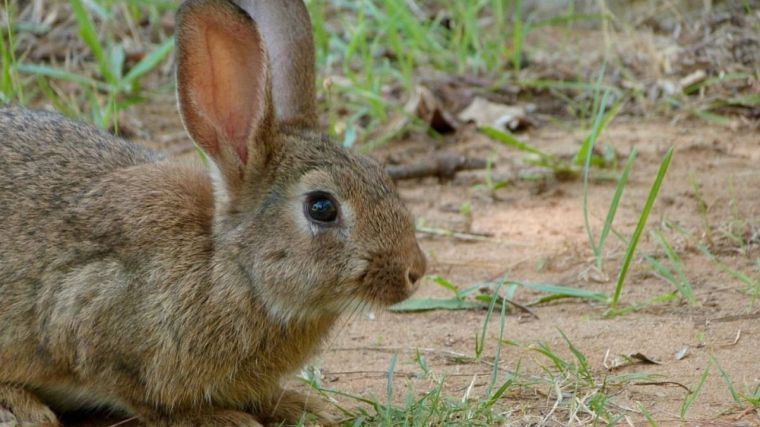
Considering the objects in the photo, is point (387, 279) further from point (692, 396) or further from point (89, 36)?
point (89, 36)

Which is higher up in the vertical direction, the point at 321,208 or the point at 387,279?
the point at 321,208

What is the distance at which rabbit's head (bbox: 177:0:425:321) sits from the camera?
12.8 ft

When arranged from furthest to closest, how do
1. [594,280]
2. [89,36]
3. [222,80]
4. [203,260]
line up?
1. [89,36]
2. [594,280]
3. [222,80]
4. [203,260]

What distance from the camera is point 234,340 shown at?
3959 mm

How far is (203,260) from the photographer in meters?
4.05

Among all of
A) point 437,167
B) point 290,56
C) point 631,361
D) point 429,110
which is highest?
point 290,56

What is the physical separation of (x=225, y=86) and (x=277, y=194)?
405 mm

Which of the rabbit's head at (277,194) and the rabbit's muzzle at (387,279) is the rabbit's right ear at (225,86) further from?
the rabbit's muzzle at (387,279)

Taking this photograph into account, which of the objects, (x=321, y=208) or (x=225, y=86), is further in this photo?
(x=225, y=86)

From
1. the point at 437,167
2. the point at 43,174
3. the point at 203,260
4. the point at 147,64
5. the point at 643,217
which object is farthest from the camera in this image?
the point at 147,64

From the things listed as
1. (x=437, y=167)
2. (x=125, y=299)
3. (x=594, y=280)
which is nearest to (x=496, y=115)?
(x=437, y=167)

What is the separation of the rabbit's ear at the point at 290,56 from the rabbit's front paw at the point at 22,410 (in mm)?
1263

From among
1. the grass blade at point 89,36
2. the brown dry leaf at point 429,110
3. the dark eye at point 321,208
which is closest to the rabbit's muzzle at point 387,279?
the dark eye at point 321,208

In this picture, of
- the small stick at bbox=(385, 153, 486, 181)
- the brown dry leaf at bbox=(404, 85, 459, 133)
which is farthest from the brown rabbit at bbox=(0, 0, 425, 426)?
the brown dry leaf at bbox=(404, 85, 459, 133)
